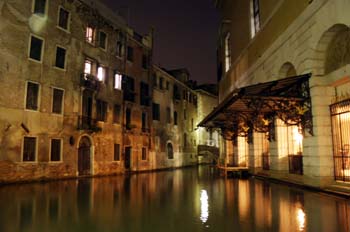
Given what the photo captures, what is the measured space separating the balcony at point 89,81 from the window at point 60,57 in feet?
6.14

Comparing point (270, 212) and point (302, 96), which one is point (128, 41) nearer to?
point (302, 96)

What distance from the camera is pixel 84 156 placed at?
2434 cm

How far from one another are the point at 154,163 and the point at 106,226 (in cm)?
2843

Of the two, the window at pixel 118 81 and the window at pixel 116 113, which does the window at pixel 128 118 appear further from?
the window at pixel 118 81

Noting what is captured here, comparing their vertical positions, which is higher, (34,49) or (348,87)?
(34,49)

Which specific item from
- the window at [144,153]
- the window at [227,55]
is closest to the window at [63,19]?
the window at [227,55]

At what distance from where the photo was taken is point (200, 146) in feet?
161

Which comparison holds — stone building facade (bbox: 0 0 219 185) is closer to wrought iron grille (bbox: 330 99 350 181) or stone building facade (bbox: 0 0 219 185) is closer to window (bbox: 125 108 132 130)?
window (bbox: 125 108 132 130)

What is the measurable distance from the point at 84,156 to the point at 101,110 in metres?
4.22

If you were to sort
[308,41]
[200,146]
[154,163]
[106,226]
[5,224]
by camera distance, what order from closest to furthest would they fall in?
1. [106,226]
2. [5,224]
3. [308,41]
4. [154,163]
5. [200,146]

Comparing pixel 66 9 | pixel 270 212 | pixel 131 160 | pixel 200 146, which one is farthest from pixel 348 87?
pixel 200 146

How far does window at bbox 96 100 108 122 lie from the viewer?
2578 cm

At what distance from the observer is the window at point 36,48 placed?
20.2 meters

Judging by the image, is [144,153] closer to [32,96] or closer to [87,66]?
[87,66]
